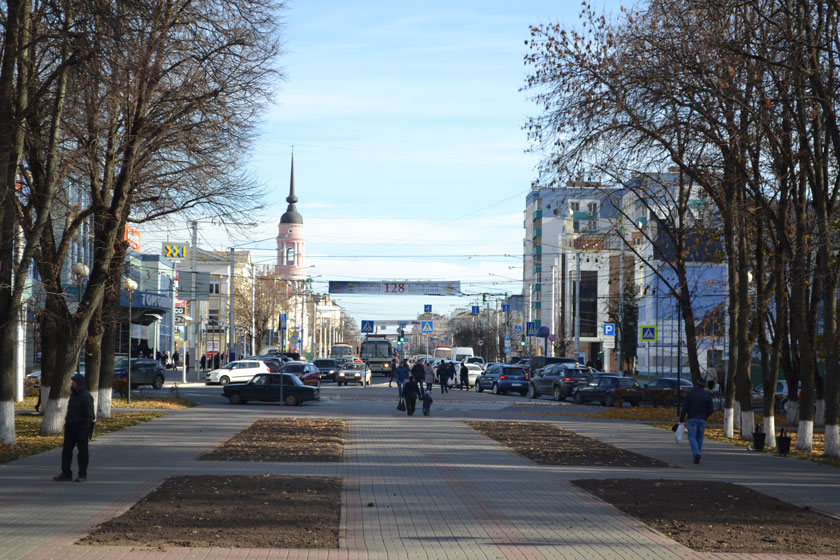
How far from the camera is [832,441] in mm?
21156

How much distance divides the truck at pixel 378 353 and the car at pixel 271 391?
4580cm

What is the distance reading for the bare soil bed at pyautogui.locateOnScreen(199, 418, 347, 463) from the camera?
724 inches

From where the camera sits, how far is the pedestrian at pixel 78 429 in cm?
1437

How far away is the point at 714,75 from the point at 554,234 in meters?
106

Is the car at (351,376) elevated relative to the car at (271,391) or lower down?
lower down

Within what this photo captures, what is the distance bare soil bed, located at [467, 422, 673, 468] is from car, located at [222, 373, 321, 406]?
10.6 meters

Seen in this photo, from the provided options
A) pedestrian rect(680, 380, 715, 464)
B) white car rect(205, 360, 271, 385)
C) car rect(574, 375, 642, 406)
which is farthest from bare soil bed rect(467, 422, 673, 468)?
white car rect(205, 360, 271, 385)

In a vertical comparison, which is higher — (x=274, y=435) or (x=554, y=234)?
(x=554, y=234)

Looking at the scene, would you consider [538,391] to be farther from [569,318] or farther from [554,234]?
[554,234]

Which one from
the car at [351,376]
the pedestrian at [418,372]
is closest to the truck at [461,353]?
the car at [351,376]

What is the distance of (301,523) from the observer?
1102 cm

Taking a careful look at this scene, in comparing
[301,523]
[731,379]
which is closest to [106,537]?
[301,523]

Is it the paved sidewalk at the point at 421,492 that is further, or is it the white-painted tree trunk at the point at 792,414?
the white-painted tree trunk at the point at 792,414

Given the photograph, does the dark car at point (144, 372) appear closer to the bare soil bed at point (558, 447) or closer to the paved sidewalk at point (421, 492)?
the paved sidewalk at point (421, 492)
